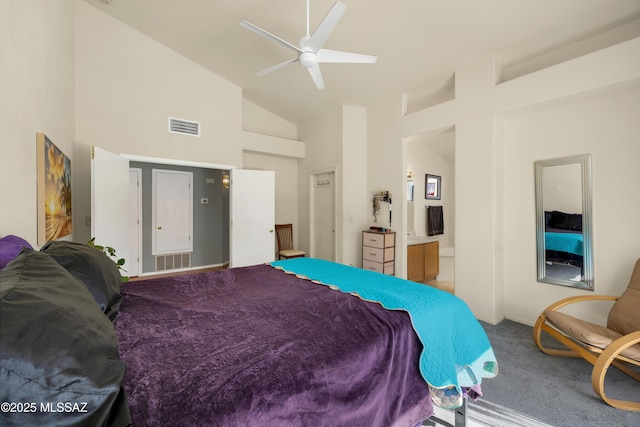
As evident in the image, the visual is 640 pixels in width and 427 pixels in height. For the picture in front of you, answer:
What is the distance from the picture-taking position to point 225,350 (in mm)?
1066

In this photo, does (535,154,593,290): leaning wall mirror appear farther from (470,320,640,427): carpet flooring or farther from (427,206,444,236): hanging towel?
(427,206,444,236): hanging towel

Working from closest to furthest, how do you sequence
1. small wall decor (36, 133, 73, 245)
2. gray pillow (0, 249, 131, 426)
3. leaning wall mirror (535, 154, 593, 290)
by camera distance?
gray pillow (0, 249, 131, 426) → small wall decor (36, 133, 73, 245) → leaning wall mirror (535, 154, 593, 290)

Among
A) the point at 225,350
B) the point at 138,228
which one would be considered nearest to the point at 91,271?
→ the point at 225,350

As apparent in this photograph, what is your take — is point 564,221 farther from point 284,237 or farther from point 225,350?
point 284,237

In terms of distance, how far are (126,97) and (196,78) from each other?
3.48 feet

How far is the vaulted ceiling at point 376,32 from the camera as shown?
8.23 ft

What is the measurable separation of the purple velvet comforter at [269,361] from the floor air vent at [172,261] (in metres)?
3.97

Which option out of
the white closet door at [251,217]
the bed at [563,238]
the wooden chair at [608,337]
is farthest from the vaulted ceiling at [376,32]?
the wooden chair at [608,337]

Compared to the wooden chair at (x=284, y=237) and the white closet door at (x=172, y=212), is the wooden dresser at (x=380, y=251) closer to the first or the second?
the wooden chair at (x=284, y=237)

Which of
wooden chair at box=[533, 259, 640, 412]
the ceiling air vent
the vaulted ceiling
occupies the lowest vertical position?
wooden chair at box=[533, 259, 640, 412]

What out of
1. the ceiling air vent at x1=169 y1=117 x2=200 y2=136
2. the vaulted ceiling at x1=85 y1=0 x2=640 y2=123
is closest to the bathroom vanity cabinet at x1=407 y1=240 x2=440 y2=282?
the vaulted ceiling at x1=85 y1=0 x2=640 y2=123

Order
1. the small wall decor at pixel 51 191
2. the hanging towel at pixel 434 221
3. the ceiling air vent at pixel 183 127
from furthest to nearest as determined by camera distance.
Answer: the hanging towel at pixel 434 221, the ceiling air vent at pixel 183 127, the small wall decor at pixel 51 191

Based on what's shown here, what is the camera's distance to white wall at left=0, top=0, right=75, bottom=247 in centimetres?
143

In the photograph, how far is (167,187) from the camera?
5266mm
